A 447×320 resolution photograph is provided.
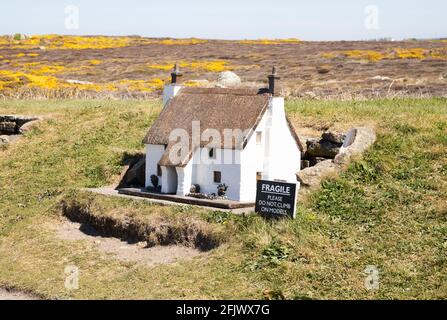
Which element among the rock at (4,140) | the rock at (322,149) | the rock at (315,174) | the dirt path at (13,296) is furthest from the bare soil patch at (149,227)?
the rock at (4,140)

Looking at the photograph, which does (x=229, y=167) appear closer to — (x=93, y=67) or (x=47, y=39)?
(x=93, y=67)

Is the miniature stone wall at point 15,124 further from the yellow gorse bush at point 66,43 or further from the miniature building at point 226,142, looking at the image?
the yellow gorse bush at point 66,43

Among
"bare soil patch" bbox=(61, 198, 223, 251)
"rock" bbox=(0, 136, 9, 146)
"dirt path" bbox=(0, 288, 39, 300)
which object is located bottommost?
"dirt path" bbox=(0, 288, 39, 300)

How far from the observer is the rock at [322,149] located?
30.2 metres

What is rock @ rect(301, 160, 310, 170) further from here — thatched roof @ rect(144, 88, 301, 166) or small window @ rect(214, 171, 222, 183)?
small window @ rect(214, 171, 222, 183)

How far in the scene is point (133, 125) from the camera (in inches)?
1528

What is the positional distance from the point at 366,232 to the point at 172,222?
7.00m

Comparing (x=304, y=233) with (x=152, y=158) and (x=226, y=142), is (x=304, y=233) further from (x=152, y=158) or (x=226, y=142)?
(x=152, y=158)

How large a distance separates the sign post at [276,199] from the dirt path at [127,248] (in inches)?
105

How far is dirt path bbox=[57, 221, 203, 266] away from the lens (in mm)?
24969

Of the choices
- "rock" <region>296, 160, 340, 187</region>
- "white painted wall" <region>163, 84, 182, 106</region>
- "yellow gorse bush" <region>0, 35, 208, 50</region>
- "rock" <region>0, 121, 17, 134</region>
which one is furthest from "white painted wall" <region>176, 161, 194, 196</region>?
"yellow gorse bush" <region>0, 35, 208, 50</region>

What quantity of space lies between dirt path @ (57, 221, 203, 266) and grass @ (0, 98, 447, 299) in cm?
54
